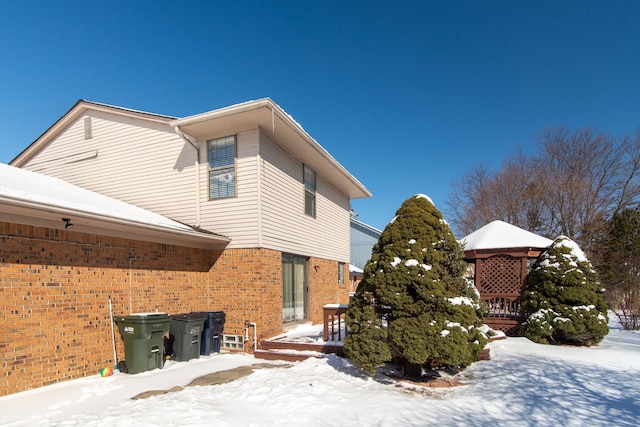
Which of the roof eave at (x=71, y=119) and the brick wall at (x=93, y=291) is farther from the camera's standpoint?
the roof eave at (x=71, y=119)

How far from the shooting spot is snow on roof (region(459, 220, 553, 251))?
952cm

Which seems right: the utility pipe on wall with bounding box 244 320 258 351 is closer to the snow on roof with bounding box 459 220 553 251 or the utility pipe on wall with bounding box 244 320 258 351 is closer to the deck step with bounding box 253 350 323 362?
the deck step with bounding box 253 350 323 362

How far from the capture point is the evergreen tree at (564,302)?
7862 millimetres

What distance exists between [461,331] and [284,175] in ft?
18.1

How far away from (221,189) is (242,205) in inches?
29.1

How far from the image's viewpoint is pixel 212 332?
7.38m

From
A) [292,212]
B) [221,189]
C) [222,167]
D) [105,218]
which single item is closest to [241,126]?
[222,167]

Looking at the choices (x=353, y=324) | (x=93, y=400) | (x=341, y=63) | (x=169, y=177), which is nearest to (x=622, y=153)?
(x=341, y=63)

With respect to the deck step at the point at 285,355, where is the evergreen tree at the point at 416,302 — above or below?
above

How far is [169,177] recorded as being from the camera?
870cm

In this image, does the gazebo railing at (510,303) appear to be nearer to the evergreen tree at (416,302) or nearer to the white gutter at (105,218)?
the evergreen tree at (416,302)

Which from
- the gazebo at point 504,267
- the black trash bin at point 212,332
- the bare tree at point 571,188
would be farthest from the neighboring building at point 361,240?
the black trash bin at point 212,332

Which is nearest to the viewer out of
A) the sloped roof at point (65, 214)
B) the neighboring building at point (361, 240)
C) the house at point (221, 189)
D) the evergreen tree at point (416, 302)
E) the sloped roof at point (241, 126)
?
the sloped roof at point (65, 214)

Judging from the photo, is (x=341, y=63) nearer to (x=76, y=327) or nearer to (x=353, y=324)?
(x=353, y=324)
